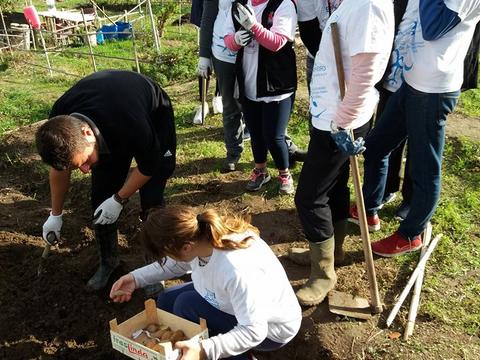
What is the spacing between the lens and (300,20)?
11.5 ft

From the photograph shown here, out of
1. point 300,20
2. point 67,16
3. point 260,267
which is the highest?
point 300,20

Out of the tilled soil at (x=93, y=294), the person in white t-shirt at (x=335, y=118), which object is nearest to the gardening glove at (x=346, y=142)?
the person in white t-shirt at (x=335, y=118)

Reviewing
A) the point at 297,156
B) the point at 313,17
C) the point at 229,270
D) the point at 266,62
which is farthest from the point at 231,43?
the point at 229,270

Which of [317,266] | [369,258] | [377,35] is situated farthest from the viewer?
[317,266]

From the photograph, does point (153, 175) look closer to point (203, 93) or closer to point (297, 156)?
point (297, 156)

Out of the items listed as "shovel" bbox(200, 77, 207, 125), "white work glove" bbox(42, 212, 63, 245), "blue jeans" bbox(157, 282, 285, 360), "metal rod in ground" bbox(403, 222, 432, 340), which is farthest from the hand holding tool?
"shovel" bbox(200, 77, 207, 125)

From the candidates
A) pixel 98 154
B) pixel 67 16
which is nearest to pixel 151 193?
pixel 98 154

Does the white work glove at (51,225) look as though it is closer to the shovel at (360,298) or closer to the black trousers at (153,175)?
the black trousers at (153,175)

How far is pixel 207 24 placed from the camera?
4.26 metres

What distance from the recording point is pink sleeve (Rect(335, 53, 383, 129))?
2.17 meters

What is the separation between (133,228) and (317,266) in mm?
1552

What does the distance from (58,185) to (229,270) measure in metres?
1.47

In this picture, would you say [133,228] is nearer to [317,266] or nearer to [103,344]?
[103,344]

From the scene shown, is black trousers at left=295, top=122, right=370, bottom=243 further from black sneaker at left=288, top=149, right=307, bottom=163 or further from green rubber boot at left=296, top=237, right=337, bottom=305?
black sneaker at left=288, top=149, right=307, bottom=163
